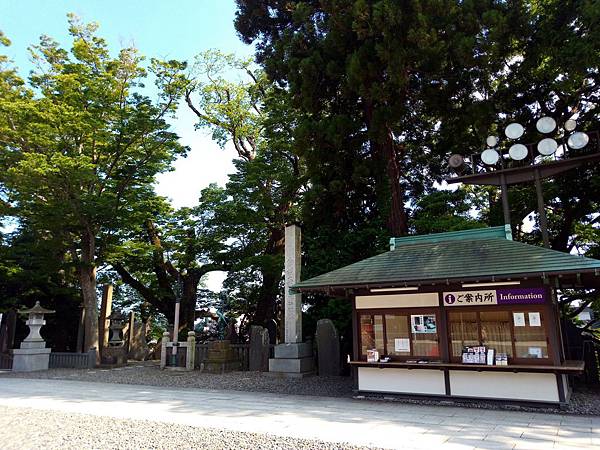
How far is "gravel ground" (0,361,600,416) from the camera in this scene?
760cm

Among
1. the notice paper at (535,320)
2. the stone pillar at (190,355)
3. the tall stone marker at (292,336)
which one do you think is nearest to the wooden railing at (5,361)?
the stone pillar at (190,355)

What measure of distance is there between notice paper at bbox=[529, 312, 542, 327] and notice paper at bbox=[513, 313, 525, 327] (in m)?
0.12

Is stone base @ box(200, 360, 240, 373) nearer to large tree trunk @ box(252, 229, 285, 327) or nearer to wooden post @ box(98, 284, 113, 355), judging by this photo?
large tree trunk @ box(252, 229, 285, 327)

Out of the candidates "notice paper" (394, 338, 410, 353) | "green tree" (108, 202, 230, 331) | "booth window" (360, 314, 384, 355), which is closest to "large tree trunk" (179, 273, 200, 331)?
"green tree" (108, 202, 230, 331)

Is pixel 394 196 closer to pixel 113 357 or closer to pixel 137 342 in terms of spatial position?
pixel 113 357

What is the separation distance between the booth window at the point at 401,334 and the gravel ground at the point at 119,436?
12.2 feet

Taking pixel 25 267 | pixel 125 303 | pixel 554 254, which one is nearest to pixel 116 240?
pixel 25 267

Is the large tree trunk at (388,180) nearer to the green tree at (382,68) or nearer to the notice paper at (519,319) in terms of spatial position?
the green tree at (382,68)

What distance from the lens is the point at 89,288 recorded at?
55.8 ft

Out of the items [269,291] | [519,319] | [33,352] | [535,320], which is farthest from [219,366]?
[535,320]

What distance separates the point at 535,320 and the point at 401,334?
2.53 meters

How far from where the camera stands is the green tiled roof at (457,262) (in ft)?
23.5

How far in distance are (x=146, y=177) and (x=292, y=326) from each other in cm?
1008

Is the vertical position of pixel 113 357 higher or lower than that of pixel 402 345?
lower
